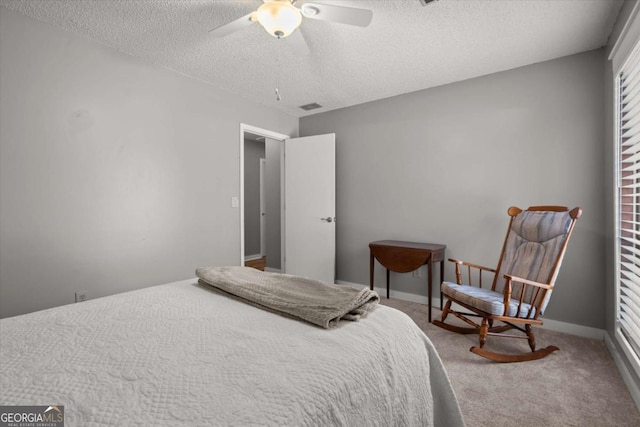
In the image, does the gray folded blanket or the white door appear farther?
the white door

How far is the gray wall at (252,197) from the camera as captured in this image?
5816 mm

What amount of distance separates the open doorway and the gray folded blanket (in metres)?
3.03

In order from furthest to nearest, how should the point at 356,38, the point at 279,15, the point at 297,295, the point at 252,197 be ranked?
the point at 252,197 → the point at 356,38 → the point at 279,15 → the point at 297,295

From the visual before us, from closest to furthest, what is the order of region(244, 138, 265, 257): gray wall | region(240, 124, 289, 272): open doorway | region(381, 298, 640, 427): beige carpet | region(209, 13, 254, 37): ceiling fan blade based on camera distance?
1. region(381, 298, 640, 427): beige carpet
2. region(209, 13, 254, 37): ceiling fan blade
3. region(240, 124, 289, 272): open doorway
4. region(244, 138, 265, 257): gray wall

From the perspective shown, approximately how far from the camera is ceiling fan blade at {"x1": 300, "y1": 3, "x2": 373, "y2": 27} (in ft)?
5.26

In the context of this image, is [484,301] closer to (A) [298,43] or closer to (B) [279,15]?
(B) [279,15]

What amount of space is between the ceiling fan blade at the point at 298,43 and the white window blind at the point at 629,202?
1957 millimetres

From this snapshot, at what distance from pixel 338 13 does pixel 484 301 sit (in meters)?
1.99

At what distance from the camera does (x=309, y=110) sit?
13.3ft

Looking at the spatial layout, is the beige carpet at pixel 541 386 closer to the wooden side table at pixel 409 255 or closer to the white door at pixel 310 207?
the wooden side table at pixel 409 255

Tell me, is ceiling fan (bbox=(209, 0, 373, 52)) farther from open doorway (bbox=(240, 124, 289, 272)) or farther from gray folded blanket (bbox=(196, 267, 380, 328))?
open doorway (bbox=(240, 124, 289, 272))

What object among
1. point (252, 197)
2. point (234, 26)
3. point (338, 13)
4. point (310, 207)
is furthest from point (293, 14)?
point (252, 197)

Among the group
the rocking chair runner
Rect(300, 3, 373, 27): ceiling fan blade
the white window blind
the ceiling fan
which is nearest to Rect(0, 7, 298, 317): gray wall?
the ceiling fan

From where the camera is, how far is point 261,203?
6.05 m
